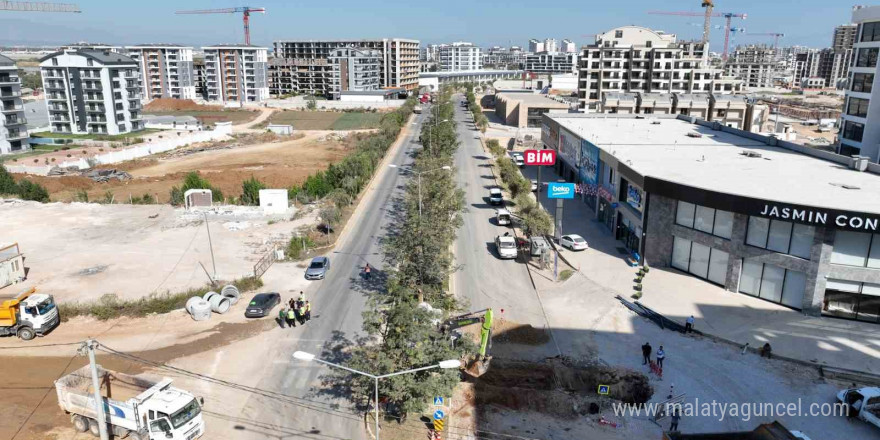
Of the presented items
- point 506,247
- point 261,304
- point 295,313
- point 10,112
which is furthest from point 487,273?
point 10,112

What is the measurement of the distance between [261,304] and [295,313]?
2944 mm

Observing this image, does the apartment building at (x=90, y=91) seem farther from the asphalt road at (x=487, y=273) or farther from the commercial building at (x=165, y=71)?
the asphalt road at (x=487, y=273)

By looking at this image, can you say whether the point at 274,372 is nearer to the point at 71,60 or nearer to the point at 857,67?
the point at 857,67

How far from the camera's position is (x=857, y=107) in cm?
6975

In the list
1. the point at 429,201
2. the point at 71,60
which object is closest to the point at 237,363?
the point at 429,201

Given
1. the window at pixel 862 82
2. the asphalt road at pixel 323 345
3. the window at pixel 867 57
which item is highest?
the window at pixel 867 57

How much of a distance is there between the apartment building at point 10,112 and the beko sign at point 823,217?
113 m

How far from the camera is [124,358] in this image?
1266 inches

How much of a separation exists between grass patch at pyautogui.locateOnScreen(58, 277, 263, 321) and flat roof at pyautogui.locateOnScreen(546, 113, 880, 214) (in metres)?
34.6

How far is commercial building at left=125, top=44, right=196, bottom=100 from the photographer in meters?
186

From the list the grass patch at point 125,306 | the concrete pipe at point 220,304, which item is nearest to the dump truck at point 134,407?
the concrete pipe at point 220,304

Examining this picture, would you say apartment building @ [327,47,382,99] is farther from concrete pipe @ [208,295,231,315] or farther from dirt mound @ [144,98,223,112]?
concrete pipe @ [208,295,231,315]

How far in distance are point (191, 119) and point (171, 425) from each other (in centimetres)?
12926

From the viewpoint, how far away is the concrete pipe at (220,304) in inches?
1478
